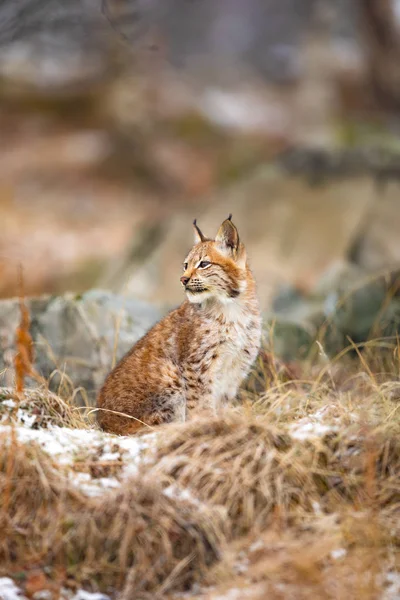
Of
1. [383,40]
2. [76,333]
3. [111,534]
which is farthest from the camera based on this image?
[383,40]

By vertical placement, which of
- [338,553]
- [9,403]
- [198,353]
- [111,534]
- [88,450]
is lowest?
[338,553]

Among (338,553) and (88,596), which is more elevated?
(338,553)

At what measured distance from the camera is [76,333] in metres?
6.17

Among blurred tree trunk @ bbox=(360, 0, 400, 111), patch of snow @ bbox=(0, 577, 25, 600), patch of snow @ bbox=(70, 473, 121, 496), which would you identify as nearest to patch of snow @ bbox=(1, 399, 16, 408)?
patch of snow @ bbox=(70, 473, 121, 496)

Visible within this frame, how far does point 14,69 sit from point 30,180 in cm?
634

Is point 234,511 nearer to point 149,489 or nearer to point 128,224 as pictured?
point 149,489

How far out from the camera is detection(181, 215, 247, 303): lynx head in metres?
4.80

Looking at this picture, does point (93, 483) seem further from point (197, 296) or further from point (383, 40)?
point (383, 40)

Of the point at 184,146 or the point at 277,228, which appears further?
the point at 184,146

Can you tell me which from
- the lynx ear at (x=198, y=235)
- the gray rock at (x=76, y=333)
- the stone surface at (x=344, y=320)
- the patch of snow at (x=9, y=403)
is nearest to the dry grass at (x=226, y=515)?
the patch of snow at (x=9, y=403)

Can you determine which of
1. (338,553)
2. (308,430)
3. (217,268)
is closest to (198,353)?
(217,268)

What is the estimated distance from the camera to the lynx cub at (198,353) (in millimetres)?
4777

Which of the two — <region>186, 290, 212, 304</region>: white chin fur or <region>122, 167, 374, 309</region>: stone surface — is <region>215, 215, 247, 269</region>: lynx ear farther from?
<region>122, 167, 374, 309</region>: stone surface

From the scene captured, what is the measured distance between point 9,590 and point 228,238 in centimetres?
247
